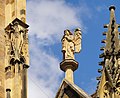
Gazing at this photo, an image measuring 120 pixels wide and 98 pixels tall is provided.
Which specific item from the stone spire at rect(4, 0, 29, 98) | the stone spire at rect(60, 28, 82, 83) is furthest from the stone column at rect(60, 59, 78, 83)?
the stone spire at rect(4, 0, 29, 98)

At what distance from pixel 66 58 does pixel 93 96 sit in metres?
1.73

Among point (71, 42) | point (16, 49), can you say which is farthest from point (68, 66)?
point (16, 49)

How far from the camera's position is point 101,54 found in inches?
1184

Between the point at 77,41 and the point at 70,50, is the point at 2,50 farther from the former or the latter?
the point at 77,41

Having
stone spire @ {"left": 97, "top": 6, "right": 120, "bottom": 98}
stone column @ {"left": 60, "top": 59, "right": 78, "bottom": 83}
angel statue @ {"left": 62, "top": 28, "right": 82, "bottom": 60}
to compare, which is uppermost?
angel statue @ {"left": 62, "top": 28, "right": 82, "bottom": 60}

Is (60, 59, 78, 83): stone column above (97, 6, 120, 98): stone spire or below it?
above

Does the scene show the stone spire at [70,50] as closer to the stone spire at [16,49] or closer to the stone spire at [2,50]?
the stone spire at [16,49]

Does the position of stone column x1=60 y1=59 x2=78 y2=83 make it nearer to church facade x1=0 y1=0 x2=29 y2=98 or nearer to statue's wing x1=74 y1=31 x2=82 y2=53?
statue's wing x1=74 y1=31 x2=82 y2=53

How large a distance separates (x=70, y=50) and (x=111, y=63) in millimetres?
2513

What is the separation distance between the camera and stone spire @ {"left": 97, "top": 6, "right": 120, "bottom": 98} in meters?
29.2

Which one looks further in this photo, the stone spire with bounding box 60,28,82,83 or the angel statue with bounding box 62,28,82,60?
the angel statue with bounding box 62,28,82,60

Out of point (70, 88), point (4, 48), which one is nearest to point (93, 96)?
point (70, 88)

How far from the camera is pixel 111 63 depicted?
2969cm

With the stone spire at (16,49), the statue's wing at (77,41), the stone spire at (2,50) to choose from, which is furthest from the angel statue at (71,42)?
the stone spire at (2,50)
